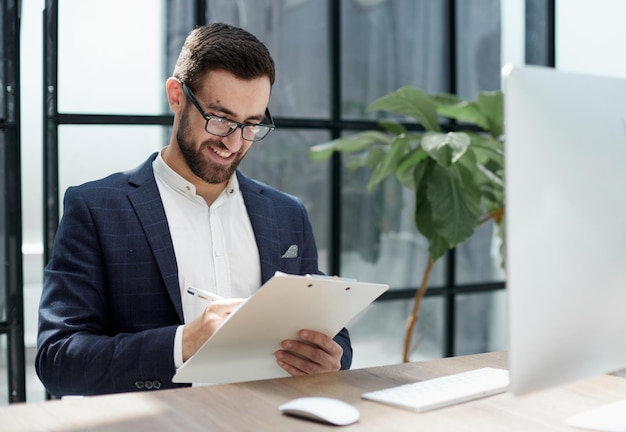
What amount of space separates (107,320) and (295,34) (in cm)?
174

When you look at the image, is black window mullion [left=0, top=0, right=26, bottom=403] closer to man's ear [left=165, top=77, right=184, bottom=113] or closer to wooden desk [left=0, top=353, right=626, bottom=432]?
man's ear [left=165, top=77, right=184, bottom=113]

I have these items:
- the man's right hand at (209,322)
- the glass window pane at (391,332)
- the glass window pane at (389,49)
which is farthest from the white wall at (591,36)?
the man's right hand at (209,322)

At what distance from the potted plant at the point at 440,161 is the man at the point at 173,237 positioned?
0.89 metres

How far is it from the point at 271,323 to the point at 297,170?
1.94 meters

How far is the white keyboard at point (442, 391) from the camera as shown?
129 centimetres

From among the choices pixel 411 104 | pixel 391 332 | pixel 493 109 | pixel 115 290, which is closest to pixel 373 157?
pixel 411 104

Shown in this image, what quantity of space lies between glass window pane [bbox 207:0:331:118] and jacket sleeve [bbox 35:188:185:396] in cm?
145

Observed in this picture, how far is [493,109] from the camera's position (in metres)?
3.17

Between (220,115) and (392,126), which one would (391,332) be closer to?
(392,126)

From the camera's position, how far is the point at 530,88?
1.05 m

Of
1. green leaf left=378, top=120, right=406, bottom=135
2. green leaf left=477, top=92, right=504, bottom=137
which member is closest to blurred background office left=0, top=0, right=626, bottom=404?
green leaf left=378, top=120, right=406, bottom=135

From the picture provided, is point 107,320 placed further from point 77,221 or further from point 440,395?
point 440,395

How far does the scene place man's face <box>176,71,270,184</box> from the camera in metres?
1.99

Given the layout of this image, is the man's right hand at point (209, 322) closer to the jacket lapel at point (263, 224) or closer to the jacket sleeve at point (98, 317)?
the jacket sleeve at point (98, 317)
